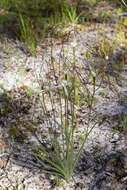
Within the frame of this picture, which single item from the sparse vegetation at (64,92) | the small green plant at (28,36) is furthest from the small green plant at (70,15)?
the small green plant at (28,36)

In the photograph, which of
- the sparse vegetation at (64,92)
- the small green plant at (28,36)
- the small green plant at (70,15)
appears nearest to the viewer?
the sparse vegetation at (64,92)

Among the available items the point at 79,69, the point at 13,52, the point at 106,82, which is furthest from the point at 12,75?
the point at 106,82

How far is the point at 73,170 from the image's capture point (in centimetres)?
320

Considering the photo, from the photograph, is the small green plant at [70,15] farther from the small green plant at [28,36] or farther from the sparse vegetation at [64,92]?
the small green plant at [28,36]

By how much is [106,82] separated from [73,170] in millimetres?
1112

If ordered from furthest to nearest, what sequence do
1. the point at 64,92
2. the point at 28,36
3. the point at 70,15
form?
the point at 70,15 < the point at 28,36 < the point at 64,92

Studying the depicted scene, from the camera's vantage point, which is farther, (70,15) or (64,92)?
(70,15)

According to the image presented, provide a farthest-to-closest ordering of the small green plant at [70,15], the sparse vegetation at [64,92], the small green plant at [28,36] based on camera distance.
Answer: the small green plant at [70,15] → the small green plant at [28,36] → the sparse vegetation at [64,92]

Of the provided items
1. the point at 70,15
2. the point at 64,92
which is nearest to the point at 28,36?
the point at 70,15

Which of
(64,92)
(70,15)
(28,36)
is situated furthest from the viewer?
(70,15)

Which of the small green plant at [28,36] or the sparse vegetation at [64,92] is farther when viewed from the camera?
the small green plant at [28,36]

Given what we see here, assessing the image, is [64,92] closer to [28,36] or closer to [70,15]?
[28,36]

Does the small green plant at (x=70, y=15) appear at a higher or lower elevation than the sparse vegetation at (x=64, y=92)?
higher

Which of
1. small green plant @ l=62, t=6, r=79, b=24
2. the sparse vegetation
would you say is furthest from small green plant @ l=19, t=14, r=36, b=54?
small green plant @ l=62, t=6, r=79, b=24
